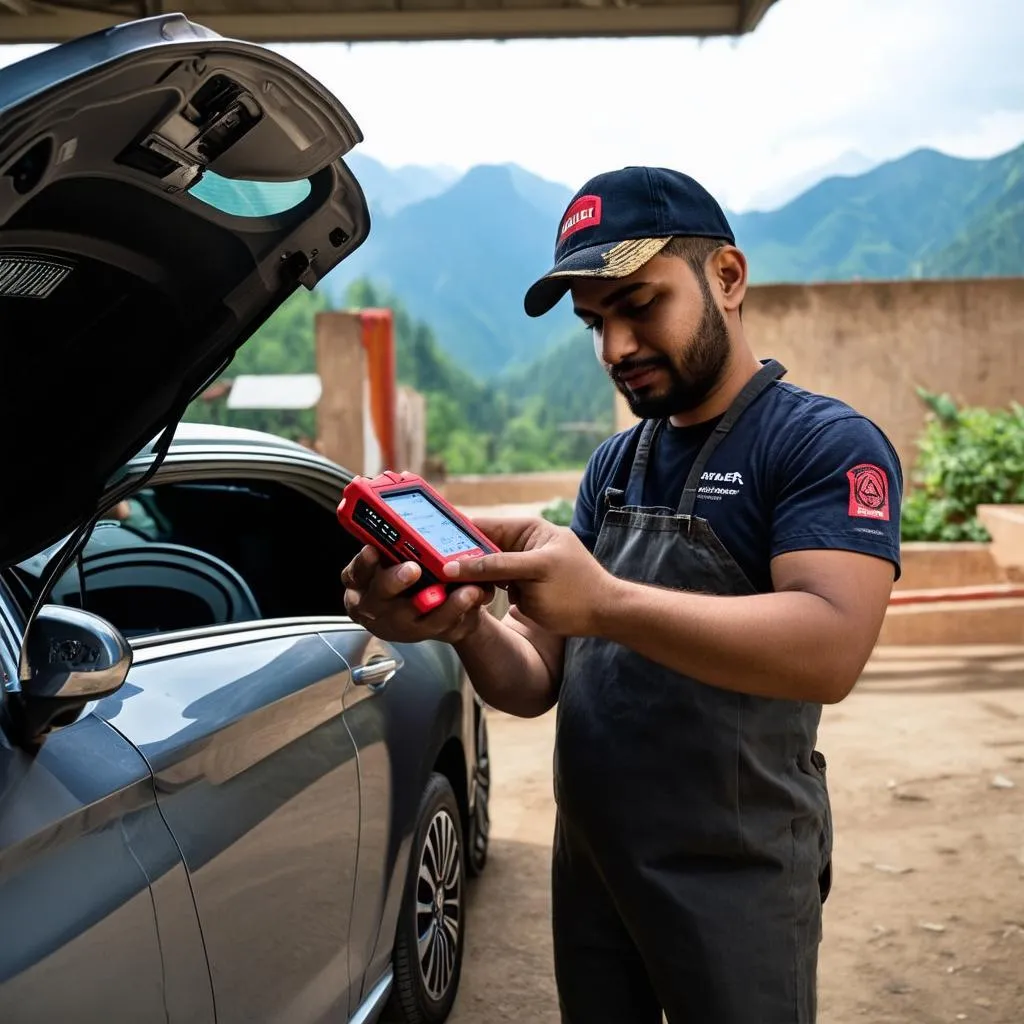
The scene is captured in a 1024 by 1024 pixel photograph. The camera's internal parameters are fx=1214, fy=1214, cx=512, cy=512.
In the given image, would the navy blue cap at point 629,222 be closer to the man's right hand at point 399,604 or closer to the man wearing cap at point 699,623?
the man wearing cap at point 699,623

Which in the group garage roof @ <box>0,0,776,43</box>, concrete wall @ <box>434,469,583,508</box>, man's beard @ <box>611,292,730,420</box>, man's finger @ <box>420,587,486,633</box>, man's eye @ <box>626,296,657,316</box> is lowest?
concrete wall @ <box>434,469,583,508</box>

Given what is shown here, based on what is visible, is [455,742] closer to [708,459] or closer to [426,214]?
[708,459]

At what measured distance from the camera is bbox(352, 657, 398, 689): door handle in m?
2.83

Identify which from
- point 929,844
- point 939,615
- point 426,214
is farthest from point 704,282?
point 426,214

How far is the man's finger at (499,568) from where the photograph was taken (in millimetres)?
1559

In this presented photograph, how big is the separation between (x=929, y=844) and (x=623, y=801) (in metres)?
3.65

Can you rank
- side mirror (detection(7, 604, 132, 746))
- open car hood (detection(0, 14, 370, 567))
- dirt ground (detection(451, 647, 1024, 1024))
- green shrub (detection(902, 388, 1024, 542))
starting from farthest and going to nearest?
green shrub (detection(902, 388, 1024, 542))
dirt ground (detection(451, 647, 1024, 1024))
side mirror (detection(7, 604, 132, 746))
open car hood (detection(0, 14, 370, 567))

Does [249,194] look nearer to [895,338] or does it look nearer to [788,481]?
[788,481]

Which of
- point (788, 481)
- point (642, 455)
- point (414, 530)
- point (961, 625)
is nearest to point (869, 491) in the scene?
point (788, 481)

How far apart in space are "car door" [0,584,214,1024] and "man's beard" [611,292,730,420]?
3.10 ft

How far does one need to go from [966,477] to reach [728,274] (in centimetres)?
904

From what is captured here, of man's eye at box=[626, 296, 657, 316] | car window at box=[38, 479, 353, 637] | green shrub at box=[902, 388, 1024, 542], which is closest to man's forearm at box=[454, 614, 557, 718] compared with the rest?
man's eye at box=[626, 296, 657, 316]

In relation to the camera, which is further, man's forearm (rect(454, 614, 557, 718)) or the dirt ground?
the dirt ground

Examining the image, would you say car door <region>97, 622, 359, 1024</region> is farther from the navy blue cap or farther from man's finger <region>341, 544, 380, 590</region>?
the navy blue cap
